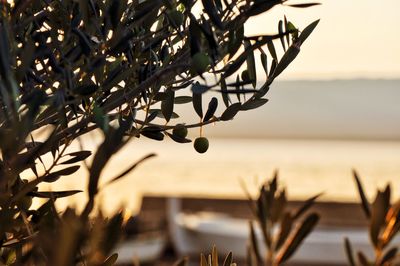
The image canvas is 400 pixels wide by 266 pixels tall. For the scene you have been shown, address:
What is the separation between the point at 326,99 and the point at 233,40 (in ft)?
14.4

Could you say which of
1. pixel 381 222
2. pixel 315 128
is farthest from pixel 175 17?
pixel 315 128

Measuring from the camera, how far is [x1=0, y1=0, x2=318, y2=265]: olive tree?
1.30 feet

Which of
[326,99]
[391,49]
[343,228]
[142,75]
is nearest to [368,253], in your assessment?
[343,228]

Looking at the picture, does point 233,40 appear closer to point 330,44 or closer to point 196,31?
point 196,31

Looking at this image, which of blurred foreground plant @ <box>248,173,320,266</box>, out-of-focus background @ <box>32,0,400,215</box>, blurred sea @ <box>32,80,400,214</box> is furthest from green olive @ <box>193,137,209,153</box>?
blurred sea @ <box>32,80,400,214</box>

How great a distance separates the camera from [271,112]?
493 cm

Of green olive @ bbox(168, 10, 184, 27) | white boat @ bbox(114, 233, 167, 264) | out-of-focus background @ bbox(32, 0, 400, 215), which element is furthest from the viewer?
white boat @ bbox(114, 233, 167, 264)

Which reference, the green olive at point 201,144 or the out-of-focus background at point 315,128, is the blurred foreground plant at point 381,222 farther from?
the out-of-focus background at point 315,128

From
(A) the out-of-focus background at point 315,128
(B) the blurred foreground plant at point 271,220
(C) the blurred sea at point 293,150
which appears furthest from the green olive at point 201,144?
(C) the blurred sea at point 293,150

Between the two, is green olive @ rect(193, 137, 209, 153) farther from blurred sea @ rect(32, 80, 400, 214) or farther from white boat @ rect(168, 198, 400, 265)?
white boat @ rect(168, 198, 400, 265)

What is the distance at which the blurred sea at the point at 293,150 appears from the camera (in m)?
4.88

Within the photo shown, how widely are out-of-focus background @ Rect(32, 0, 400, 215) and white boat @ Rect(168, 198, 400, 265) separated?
511 mm

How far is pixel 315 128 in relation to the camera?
17.4 ft

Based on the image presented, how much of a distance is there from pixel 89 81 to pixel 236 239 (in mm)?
5537
